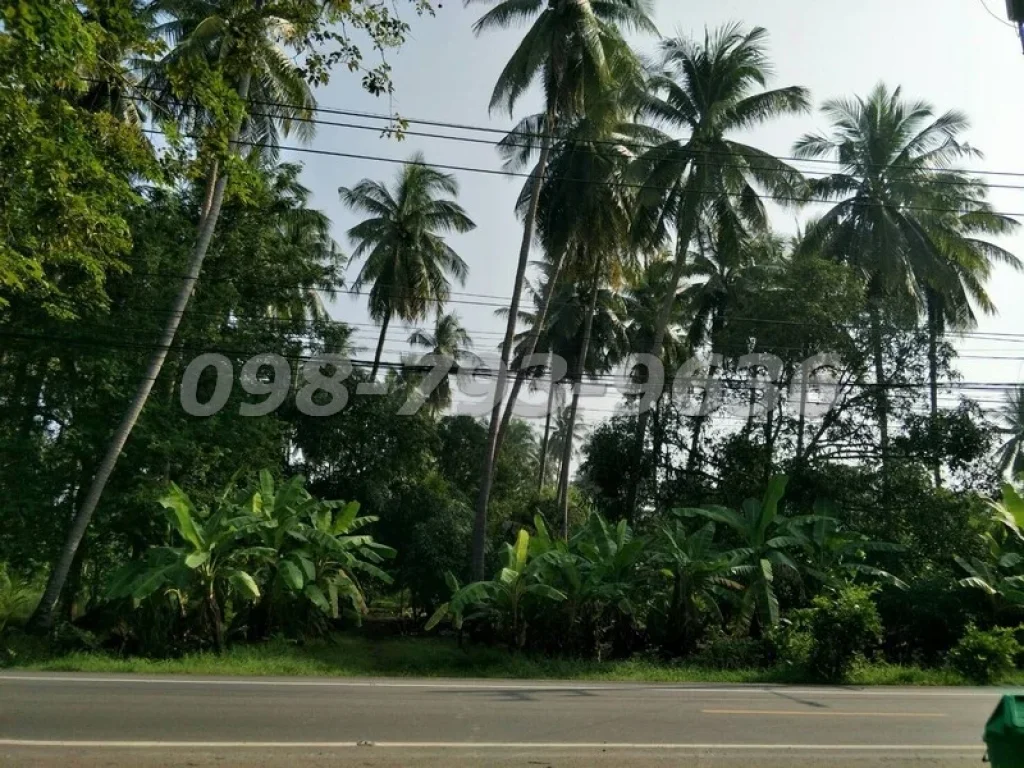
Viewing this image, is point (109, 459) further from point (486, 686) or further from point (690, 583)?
point (690, 583)

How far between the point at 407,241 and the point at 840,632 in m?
22.5

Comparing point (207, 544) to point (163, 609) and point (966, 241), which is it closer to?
point (163, 609)

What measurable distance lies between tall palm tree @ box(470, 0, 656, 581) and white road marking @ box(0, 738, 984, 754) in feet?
48.5

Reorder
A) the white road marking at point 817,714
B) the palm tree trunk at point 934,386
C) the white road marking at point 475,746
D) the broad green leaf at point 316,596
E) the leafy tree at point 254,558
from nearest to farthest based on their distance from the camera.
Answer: the white road marking at point 475,746 → the white road marking at point 817,714 → the leafy tree at point 254,558 → the broad green leaf at point 316,596 → the palm tree trunk at point 934,386

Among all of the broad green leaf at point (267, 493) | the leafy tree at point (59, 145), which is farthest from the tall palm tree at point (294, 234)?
the leafy tree at point (59, 145)

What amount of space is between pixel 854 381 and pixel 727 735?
1706 centimetres

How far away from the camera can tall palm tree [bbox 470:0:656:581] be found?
22.4m

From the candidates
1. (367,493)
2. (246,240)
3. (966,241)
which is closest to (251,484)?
(246,240)

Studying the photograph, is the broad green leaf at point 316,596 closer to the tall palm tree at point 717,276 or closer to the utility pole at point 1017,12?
the tall palm tree at point 717,276

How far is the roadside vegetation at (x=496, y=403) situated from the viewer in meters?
14.9

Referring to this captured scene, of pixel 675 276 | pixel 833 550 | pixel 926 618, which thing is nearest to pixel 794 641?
pixel 833 550

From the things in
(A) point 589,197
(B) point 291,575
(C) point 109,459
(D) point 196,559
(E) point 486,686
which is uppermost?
(A) point 589,197

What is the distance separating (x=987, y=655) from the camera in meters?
15.4

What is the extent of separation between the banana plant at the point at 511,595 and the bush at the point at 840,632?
4.65 metres
